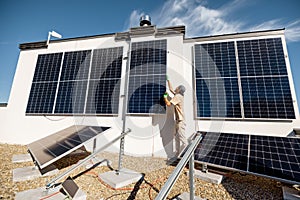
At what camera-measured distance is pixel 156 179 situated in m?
2.95

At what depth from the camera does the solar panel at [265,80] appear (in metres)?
3.67

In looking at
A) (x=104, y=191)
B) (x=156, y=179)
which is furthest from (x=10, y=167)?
(x=156, y=179)

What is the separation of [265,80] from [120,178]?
14.6 feet

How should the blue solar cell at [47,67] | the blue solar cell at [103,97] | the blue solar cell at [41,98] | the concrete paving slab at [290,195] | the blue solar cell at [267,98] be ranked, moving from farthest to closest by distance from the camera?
the blue solar cell at [47,67]
the blue solar cell at [41,98]
the blue solar cell at [103,97]
the blue solar cell at [267,98]
the concrete paving slab at [290,195]

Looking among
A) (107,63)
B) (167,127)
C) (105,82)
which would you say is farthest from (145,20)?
(167,127)

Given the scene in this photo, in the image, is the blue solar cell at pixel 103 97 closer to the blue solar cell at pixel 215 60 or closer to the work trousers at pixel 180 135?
the work trousers at pixel 180 135

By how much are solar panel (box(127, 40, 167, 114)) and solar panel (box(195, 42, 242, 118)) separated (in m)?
1.14

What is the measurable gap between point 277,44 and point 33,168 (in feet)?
23.3

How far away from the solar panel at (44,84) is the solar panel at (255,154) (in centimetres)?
548

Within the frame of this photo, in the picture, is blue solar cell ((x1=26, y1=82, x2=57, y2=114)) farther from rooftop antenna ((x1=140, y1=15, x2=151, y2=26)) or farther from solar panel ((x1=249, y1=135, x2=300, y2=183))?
solar panel ((x1=249, y1=135, x2=300, y2=183))

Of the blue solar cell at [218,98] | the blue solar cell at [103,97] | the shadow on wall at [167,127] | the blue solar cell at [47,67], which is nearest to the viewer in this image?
the blue solar cell at [218,98]

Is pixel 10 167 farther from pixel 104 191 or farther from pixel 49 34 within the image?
pixel 49 34

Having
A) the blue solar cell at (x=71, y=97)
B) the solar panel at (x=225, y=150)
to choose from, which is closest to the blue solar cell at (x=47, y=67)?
the blue solar cell at (x=71, y=97)

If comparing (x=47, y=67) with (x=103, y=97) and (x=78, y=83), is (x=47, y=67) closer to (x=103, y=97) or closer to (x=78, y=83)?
(x=78, y=83)
